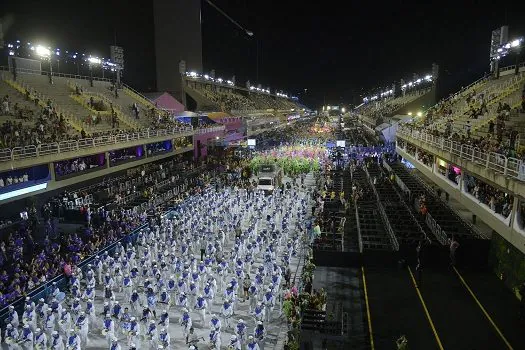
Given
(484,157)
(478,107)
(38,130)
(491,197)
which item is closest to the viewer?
(491,197)

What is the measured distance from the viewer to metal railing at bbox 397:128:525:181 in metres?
12.3

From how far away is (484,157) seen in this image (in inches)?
622

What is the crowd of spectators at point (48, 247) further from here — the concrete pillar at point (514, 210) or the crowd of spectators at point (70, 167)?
the concrete pillar at point (514, 210)

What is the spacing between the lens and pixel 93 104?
33844 millimetres

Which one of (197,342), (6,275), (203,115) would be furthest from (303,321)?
(203,115)

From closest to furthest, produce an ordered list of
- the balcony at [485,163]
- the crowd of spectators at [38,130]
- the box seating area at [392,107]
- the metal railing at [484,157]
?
the balcony at [485,163] → the metal railing at [484,157] → the crowd of spectators at [38,130] → the box seating area at [392,107]

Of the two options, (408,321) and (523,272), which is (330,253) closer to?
(408,321)

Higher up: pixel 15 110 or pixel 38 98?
pixel 38 98

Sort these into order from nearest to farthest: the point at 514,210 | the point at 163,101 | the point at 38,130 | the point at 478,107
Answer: the point at 514,210
the point at 38,130
the point at 478,107
the point at 163,101

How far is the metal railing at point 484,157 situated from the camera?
12.3 meters

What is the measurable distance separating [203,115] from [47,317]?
40162mm

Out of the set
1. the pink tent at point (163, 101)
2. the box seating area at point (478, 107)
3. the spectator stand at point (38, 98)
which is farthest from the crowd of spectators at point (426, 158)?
the pink tent at point (163, 101)

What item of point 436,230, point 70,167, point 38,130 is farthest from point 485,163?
point 38,130

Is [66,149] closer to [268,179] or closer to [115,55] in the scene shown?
[268,179]
